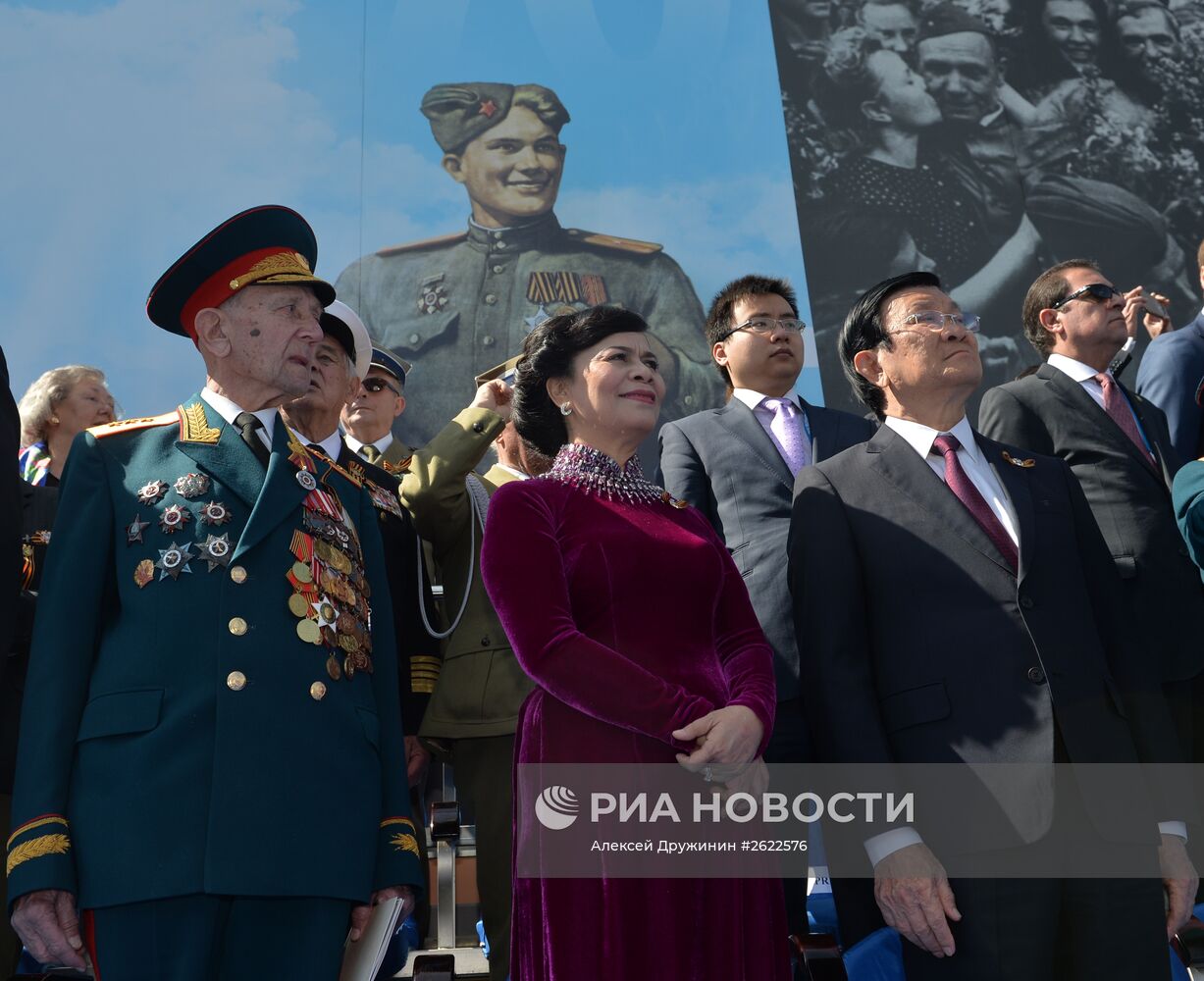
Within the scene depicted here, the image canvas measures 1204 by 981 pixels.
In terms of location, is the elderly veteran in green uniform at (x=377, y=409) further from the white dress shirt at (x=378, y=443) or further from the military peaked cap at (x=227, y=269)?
the military peaked cap at (x=227, y=269)

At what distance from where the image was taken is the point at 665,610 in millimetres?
2289

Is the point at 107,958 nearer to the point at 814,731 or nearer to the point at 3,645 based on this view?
the point at 3,645

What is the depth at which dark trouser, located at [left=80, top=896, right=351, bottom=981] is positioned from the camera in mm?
1899

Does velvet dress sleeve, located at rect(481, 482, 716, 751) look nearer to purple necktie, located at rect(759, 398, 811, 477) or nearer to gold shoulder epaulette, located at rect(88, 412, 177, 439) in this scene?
gold shoulder epaulette, located at rect(88, 412, 177, 439)

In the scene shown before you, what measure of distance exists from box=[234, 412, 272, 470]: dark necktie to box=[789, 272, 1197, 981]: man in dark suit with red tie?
106cm

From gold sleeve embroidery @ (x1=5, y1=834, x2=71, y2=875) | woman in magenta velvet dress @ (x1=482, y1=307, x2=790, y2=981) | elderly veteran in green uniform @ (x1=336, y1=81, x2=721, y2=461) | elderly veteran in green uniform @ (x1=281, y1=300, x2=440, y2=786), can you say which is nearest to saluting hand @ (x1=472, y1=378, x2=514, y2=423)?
elderly veteran in green uniform @ (x1=281, y1=300, x2=440, y2=786)

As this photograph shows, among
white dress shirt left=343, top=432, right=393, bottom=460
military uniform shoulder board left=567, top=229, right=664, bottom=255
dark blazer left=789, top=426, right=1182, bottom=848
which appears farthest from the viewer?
military uniform shoulder board left=567, top=229, right=664, bottom=255

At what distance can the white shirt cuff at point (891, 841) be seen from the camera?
225 centimetres

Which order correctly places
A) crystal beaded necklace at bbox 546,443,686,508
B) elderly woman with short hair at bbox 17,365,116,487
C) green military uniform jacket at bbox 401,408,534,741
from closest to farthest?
crystal beaded necklace at bbox 546,443,686,508, green military uniform jacket at bbox 401,408,534,741, elderly woman with short hair at bbox 17,365,116,487

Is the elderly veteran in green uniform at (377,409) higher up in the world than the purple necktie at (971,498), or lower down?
higher up

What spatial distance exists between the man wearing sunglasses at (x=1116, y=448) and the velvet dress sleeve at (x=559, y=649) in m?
1.47

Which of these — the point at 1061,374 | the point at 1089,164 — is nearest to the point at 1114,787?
the point at 1061,374

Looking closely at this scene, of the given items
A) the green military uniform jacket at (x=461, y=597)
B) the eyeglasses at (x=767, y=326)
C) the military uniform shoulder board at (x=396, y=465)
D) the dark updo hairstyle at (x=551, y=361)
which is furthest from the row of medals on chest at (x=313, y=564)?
the eyeglasses at (x=767, y=326)

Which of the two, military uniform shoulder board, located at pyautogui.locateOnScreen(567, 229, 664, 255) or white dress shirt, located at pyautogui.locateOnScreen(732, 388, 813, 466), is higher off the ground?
military uniform shoulder board, located at pyautogui.locateOnScreen(567, 229, 664, 255)
